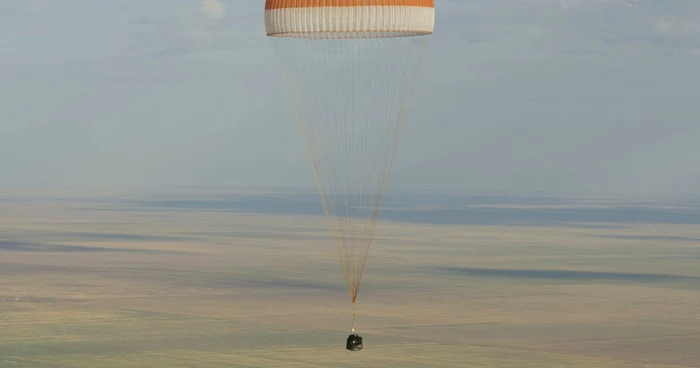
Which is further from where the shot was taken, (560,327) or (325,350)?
(560,327)

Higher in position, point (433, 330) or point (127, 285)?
point (127, 285)

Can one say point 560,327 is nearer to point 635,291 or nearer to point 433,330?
point 433,330

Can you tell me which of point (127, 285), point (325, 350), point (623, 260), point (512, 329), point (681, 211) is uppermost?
point (681, 211)

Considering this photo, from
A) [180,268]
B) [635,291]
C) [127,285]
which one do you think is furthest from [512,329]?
[180,268]

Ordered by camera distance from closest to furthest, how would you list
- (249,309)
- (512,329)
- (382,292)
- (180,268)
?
1. (512,329)
2. (249,309)
3. (382,292)
4. (180,268)
